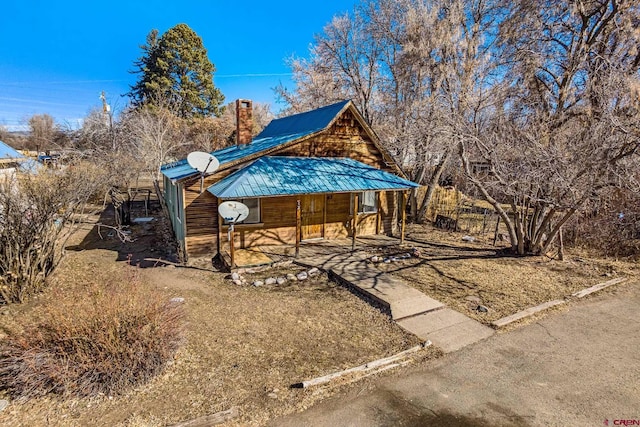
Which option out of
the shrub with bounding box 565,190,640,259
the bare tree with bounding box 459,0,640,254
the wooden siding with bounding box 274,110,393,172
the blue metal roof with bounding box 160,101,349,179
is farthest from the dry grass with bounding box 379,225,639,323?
the blue metal roof with bounding box 160,101,349,179

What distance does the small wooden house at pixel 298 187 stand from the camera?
10.8 metres

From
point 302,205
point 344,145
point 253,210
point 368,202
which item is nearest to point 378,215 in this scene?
point 368,202

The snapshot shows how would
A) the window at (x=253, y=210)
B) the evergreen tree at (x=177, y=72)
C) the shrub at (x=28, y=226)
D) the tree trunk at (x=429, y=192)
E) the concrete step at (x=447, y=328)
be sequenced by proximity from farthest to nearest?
the evergreen tree at (x=177, y=72) → the tree trunk at (x=429, y=192) → the window at (x=253, y=210) → the shrub at (x=28, y=226) → the concrete step at (x=447, y=328)

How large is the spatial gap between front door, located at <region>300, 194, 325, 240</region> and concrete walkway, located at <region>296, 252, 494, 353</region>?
2.19 m

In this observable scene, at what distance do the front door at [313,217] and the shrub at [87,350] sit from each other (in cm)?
768

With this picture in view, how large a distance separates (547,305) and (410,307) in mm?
3369

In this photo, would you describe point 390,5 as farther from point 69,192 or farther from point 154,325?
point 154,325

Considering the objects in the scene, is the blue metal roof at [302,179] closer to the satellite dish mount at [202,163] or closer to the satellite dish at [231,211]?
the satellite dish at [231,211]

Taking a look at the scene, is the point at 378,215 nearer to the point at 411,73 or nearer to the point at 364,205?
the point at 364,205

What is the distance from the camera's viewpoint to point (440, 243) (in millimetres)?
14102

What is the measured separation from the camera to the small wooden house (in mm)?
10836

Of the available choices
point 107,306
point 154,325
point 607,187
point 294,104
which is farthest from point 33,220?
point 294,104

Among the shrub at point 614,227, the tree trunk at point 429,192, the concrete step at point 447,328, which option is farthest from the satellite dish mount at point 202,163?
the shrub at point 614,227

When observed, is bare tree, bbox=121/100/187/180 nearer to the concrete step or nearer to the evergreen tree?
the evergreen tree
